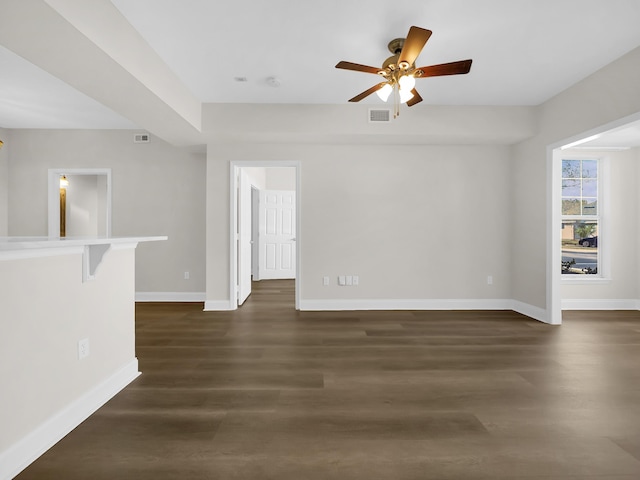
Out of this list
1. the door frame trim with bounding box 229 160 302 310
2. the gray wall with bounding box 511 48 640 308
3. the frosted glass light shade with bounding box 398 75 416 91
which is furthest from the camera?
the door frame trim with bounding box 229 160 302 310

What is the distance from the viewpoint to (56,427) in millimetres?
1847

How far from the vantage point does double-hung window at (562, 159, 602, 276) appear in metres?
5.29

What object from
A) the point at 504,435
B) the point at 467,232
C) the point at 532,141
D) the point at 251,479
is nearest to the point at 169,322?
the point at 251,479

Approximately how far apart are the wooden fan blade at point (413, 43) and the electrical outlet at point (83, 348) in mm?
2795

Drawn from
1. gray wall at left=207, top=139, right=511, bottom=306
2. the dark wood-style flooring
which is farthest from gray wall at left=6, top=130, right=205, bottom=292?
the dark wood-style flooring

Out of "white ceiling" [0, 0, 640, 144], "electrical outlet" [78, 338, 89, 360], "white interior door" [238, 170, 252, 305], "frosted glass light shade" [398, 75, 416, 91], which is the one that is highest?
"white ceiling" [0, 0, 640, 144]

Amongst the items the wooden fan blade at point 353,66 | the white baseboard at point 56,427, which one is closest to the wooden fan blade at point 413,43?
the wooden fan blade at point 353,66

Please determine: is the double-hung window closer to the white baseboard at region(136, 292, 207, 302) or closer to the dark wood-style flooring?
the dark wood-style flooring

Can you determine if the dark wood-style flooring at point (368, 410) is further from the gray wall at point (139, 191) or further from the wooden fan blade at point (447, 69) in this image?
the wooden fan blade at point (447, 69)

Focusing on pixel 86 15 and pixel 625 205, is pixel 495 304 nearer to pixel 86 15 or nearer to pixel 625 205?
pixel 625 205

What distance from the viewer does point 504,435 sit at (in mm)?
1909

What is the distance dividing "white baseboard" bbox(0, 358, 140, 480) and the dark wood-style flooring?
0.05m

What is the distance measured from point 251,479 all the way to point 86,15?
286 cm

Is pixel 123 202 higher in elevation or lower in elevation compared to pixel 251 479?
higher
